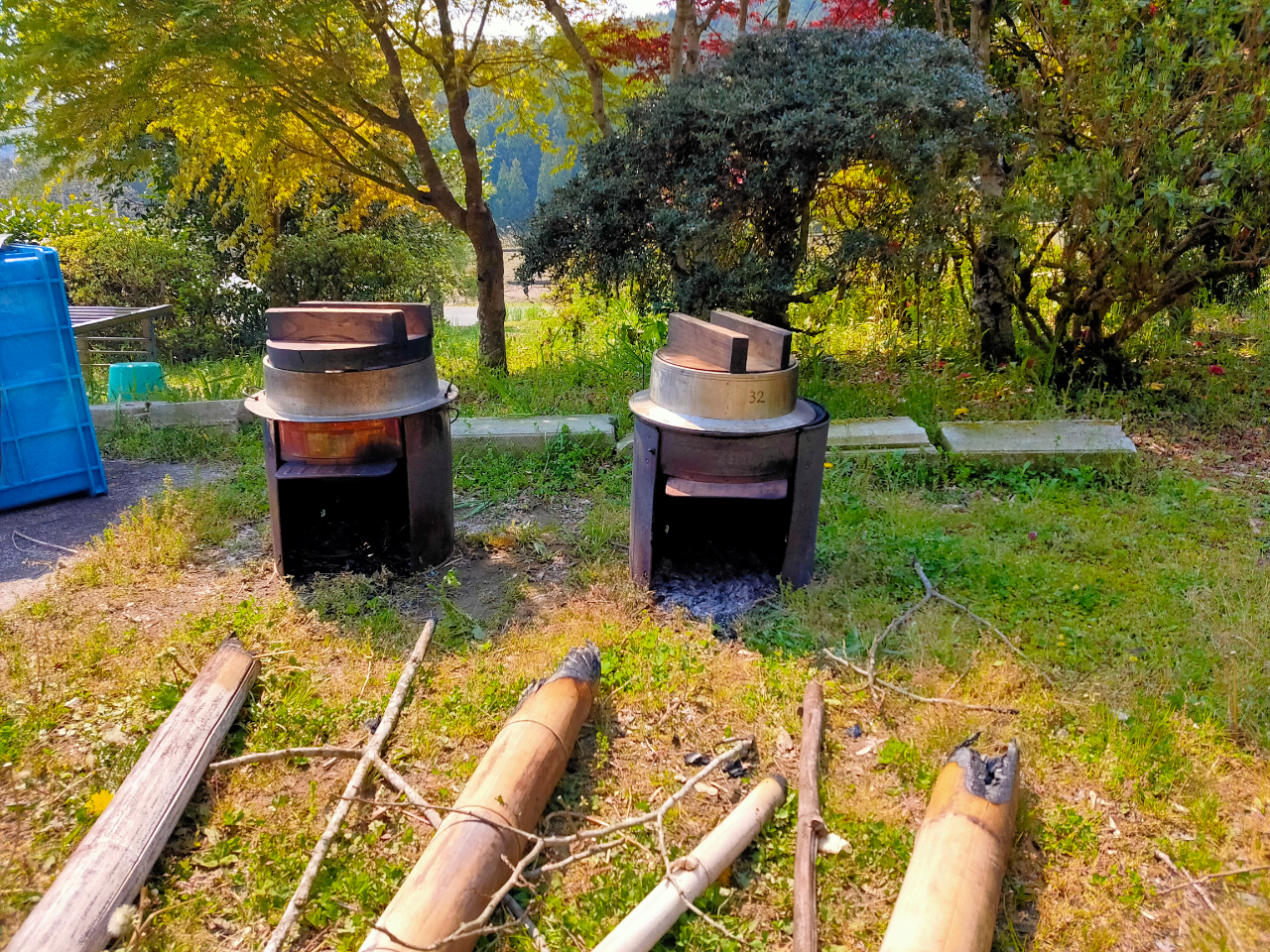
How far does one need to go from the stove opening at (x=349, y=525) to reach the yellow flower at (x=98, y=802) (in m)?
1.63

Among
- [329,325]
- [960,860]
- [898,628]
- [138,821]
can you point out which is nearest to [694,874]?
[960,860]

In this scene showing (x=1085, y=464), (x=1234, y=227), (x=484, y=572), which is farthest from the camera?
(x=1234, y=227)

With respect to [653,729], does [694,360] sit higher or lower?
higher

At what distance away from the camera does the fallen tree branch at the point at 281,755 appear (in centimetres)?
300

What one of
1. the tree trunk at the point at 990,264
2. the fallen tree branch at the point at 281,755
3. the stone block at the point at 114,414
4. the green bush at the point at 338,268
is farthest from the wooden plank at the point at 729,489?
the green bush at the point at 338,268

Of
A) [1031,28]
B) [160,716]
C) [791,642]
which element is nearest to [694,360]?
[791,642]

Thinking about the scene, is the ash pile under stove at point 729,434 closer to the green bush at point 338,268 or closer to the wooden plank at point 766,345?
the wooden plank at point 766,345

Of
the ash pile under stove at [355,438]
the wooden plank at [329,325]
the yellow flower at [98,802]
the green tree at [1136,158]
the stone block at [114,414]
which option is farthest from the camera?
the stone block at [114,414]

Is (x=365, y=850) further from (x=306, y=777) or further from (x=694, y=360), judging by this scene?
(x=694, y=360)

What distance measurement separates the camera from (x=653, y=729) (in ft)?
10.6

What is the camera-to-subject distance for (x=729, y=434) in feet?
12.0

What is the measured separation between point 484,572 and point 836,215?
394 centimetres

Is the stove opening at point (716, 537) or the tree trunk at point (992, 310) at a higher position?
the tree trunk at point (992, 310)

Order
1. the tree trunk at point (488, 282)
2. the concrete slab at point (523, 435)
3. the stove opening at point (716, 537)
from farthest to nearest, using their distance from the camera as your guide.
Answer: the tree trunk at point (488, 282), the concrete slab at point (523, 435), the stove opening at point (716, 537)
